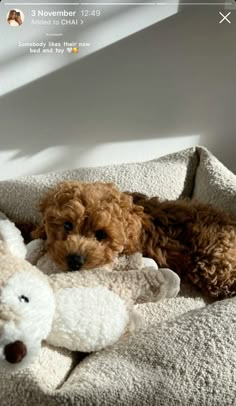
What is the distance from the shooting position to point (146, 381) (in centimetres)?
83

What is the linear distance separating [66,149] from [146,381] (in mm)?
794

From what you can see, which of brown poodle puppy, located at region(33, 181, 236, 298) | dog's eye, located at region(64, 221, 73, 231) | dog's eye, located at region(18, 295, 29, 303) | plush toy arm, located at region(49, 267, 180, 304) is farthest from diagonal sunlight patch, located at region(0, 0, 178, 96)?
dog's eye, located at region(18, 295, 29, 303)

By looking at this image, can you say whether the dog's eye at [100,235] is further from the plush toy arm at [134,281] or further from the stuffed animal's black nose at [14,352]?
the stuffed animal's black nose at [14,352]

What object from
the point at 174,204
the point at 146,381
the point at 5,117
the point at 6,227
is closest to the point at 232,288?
the point at 174,204

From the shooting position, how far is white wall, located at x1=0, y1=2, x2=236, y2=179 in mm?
1430

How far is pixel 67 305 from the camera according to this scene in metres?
0.90

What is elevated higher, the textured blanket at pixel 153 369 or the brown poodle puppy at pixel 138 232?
the brown poodle puppy at pixel 138 232

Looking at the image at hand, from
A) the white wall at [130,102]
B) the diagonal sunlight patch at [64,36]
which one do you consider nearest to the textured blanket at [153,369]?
the white wall at [130,102]

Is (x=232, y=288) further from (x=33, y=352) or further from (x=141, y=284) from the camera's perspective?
(x=33, y=352)

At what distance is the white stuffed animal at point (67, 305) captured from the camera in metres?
0.78

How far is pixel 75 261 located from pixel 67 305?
11 centimetres

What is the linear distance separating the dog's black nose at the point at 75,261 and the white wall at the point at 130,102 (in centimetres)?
55
